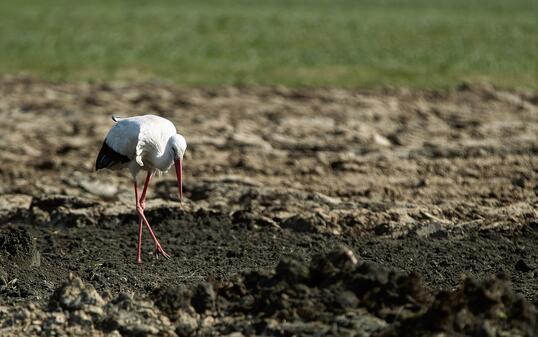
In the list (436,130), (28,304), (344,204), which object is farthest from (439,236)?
(436,130)

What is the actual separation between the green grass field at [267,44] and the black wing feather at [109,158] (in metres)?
8.40

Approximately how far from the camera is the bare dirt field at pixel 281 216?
6.65m

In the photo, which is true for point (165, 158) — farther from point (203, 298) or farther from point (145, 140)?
point (203, 298)

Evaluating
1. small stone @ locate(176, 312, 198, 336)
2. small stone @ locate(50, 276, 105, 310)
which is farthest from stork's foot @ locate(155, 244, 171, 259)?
small stone @ locate(176, 312, 198, 336)

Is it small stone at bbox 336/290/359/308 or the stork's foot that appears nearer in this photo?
small stone at bbox 336/290/359/308

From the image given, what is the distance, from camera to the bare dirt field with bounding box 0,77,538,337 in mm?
6648

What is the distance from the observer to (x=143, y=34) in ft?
88.9

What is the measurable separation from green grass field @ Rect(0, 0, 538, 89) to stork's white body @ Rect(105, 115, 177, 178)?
8723 millimetres

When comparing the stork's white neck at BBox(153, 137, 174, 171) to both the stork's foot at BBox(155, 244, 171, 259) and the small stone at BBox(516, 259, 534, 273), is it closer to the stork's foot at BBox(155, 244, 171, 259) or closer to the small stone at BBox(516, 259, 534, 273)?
the stork's foot at BBox(155, 244, 171, 259)

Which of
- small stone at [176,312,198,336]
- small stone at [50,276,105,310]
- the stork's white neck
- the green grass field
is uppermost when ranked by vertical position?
the stork's white neck

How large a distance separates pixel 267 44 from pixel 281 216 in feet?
49.1

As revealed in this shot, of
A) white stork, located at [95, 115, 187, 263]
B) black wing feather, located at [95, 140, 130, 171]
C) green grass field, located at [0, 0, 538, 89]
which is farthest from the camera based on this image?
green grass field, located at [0, 0, 538, 89]

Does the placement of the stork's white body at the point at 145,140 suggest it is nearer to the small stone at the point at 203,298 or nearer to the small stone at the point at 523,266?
the small stone at the point at 203,298

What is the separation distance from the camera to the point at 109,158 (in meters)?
9.81
